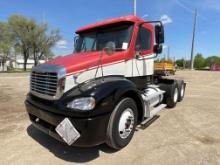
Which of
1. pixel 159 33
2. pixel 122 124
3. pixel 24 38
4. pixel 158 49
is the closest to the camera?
pixel 122 124

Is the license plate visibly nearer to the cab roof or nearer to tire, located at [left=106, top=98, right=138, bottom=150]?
tire, located at [left=106, top=98, right=138, bottom=150]

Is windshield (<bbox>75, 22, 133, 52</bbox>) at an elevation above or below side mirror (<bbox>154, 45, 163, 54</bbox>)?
above

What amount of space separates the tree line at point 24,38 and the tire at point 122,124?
41.8m

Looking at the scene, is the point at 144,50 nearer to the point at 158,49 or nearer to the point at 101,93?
the point at 158,49

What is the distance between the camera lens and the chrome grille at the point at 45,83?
351 centimetres

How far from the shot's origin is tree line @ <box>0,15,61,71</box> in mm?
40281

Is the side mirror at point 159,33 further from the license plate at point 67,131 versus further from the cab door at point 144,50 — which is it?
the license plate at point 67,131

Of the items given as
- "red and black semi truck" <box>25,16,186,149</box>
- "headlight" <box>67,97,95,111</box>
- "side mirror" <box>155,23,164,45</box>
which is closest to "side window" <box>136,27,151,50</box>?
"red and black semi truck" <box>25,16,186,149</box>

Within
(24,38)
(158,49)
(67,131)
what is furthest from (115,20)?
(24,38)

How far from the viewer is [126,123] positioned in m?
3.94

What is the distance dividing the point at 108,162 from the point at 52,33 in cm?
→ 4496

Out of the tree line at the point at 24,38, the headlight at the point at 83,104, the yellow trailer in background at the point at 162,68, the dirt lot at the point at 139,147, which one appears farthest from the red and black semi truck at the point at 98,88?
the tree line at the point at 24,38

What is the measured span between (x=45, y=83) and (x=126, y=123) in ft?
5.52

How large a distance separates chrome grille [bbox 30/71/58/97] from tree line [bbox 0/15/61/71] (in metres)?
40.8
